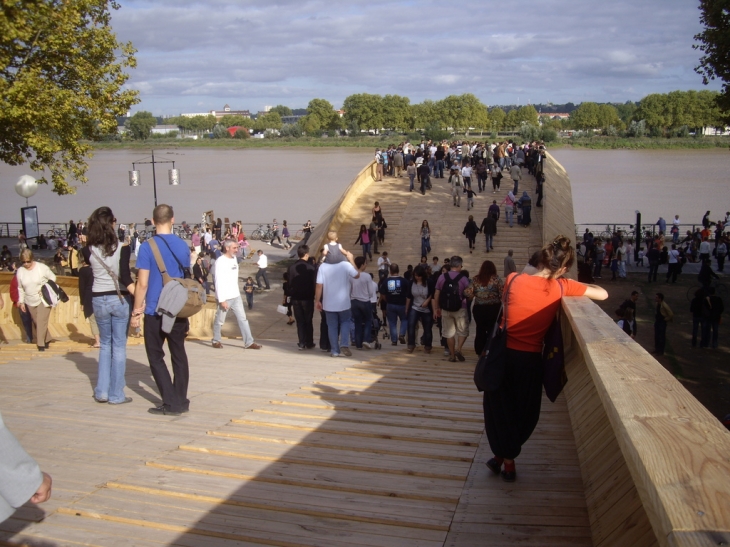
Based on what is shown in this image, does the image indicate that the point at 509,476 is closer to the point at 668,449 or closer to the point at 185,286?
the point at 668,449

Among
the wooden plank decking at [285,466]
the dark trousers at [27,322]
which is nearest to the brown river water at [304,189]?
the dark trousers at [27,322]

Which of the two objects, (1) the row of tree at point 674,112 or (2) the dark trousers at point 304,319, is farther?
(1) the row of tree at point 674,112

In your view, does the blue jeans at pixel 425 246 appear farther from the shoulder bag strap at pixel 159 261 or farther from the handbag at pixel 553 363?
the handbag at pixel 553 363

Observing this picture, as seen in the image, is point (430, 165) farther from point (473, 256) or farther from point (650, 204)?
point (650, 204)

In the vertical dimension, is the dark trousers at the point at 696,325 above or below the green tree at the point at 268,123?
below

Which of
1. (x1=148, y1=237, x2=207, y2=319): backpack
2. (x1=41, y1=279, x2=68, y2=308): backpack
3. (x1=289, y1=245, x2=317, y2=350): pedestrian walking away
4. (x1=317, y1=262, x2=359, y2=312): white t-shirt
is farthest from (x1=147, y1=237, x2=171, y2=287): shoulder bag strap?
(x1=41, y1=279, x2=68, y2=308): backpack

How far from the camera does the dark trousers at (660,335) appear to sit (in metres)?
14.0

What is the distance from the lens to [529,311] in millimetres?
3801

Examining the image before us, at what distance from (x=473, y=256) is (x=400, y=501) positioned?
51.0 ft

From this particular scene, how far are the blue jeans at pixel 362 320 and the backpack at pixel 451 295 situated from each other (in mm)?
1216

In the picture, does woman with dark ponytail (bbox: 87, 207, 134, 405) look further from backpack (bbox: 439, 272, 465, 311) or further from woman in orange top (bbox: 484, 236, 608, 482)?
backpack (bbox: 439, 272, 465, 311)

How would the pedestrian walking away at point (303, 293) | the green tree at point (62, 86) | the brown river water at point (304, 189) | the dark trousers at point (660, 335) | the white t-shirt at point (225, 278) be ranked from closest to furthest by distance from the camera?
the white t-shirt at point (225, 278), the pedestrian walking away at point (303, 293), the dark trousers at point (660, 335), the green tree at point (62, 86), the brown river water at point (304, 189)

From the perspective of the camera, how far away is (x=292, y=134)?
140 metres

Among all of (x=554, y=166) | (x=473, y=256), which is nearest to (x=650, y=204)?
(x=554, y=166)
